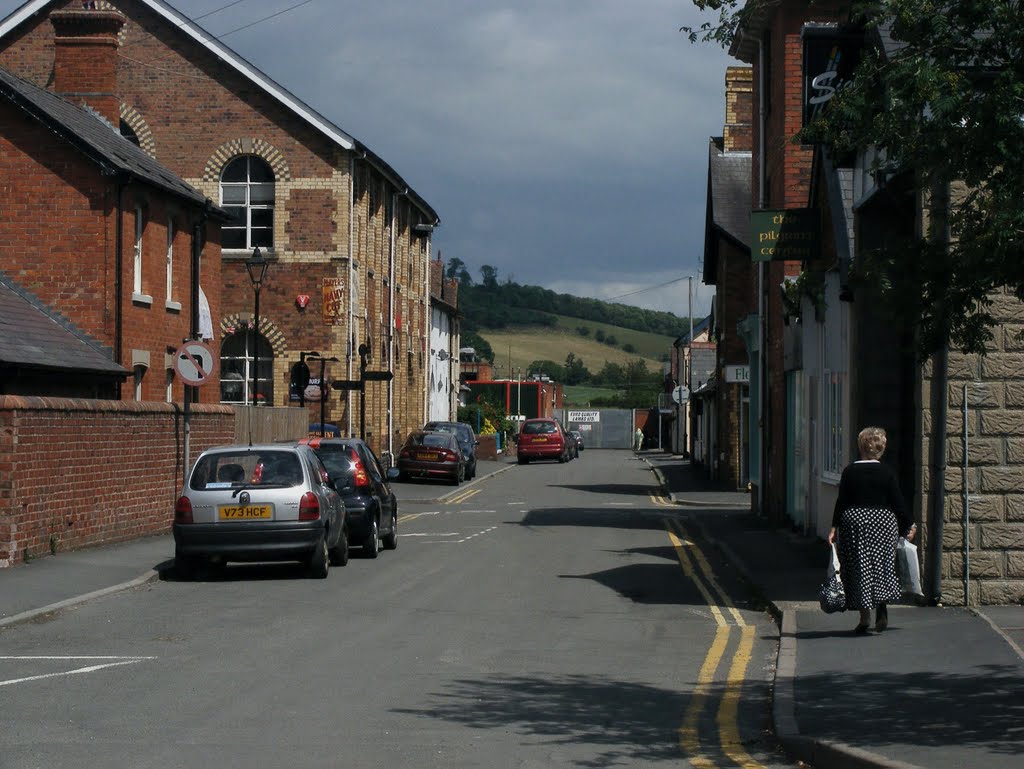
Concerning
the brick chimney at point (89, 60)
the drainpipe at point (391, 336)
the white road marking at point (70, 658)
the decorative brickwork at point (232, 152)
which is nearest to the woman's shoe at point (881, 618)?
the white road marking at point (70, 658)

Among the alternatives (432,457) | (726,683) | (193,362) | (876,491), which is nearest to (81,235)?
(193,362)

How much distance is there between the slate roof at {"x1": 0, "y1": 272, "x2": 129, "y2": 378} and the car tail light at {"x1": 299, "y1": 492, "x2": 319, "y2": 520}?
263 inches

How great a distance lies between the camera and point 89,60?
108 feet

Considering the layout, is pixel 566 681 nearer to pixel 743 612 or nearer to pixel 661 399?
pixel 743 612

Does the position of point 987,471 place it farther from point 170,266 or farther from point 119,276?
point 170,266

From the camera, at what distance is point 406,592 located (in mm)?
15898

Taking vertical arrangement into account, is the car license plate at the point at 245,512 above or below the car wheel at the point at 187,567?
above

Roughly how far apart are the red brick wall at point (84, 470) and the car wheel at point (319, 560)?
145 inches

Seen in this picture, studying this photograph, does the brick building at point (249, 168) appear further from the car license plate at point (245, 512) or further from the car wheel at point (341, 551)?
the car license plate at point (245, 512)

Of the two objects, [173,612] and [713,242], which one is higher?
[713,242]

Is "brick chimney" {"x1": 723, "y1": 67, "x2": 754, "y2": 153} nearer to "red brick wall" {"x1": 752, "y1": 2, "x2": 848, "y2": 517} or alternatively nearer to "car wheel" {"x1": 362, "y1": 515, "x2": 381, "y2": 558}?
"red brick wall" {"x1": 752, "y1": 2, "x2": 848, "y2": 517}

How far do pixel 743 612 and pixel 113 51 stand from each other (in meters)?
23.5

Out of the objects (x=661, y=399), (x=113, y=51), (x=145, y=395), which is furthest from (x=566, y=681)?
(x=661, y=399)

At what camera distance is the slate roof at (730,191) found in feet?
128
